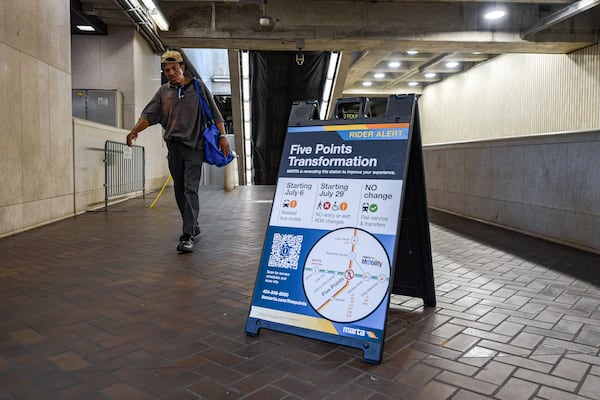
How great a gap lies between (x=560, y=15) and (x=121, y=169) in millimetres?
10835

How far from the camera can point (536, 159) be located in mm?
6219

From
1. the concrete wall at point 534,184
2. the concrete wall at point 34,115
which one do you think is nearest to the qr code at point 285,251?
the concrete wall at point 534,184

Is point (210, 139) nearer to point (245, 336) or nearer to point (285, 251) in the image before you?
point (285, 251)

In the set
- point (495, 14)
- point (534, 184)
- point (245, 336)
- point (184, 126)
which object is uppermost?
point (495, 14)

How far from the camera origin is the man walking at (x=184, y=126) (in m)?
4.93

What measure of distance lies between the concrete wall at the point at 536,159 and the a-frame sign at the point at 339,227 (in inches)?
136

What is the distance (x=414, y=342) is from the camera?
2.69 m

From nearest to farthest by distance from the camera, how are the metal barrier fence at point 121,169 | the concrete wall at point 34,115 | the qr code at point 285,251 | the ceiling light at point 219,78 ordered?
the qr code at point 285,251 → the concrete wall at point 34,115 → the metal barrier fence at point 121,169 → the ceiling light at point 219,78

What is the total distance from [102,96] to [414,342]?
12313 mm

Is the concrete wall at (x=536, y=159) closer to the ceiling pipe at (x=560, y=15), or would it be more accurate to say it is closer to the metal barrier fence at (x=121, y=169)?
the ceiling pipe at (x=560, y=15)

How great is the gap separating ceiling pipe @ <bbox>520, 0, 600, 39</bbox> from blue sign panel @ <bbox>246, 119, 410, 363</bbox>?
35.3ft

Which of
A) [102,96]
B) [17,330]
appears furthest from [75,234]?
[102,96]

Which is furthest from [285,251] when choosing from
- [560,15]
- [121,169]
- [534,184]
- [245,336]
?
[560,15]

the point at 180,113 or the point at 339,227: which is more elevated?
the point at 180,113
